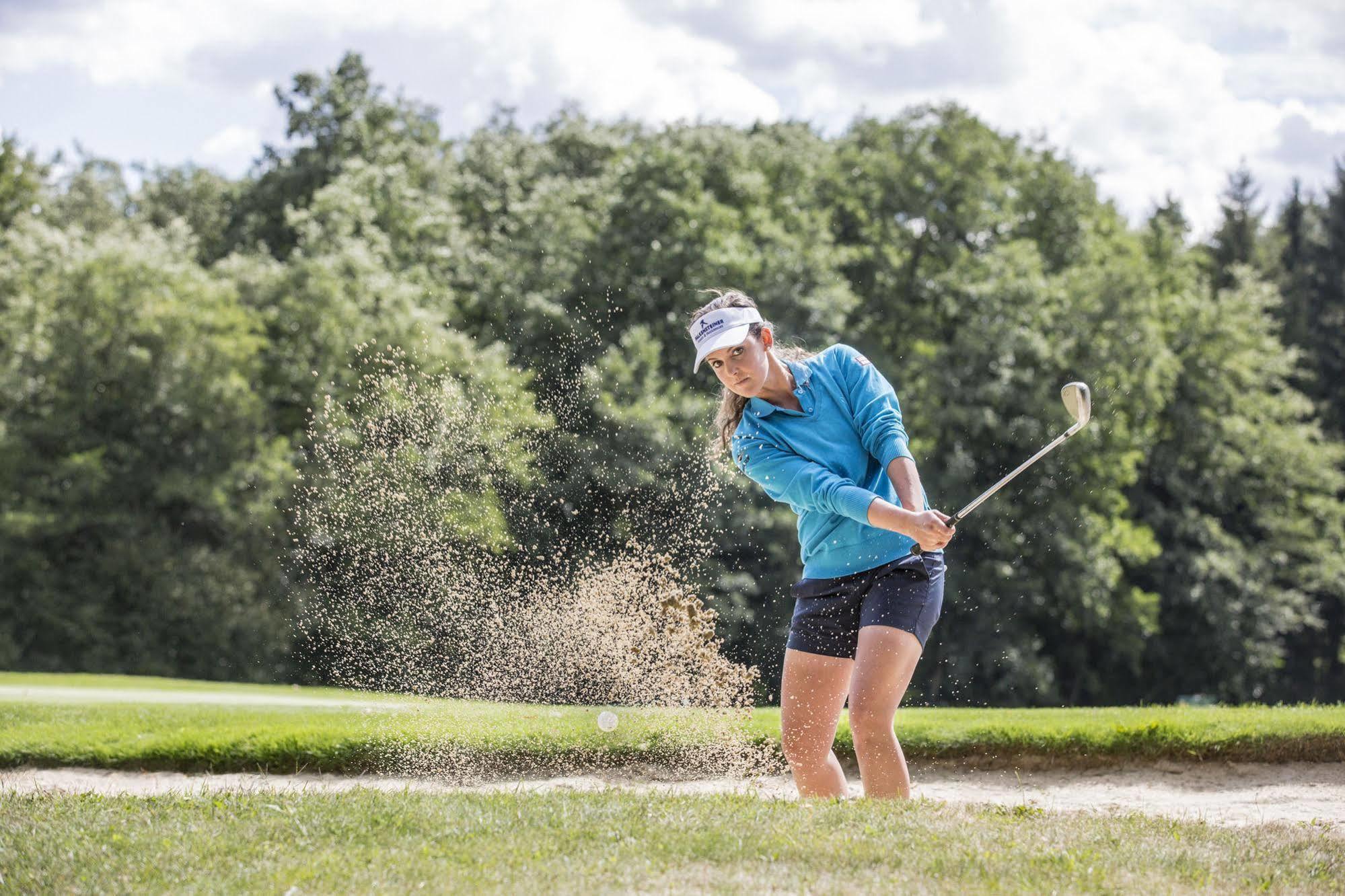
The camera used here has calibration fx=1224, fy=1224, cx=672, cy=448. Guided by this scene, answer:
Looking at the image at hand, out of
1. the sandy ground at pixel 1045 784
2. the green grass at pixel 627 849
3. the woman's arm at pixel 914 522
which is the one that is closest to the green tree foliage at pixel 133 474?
the sandy ground at pixel 1045 784

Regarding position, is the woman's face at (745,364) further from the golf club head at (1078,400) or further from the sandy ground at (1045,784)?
the sandy ground at (1045,784)

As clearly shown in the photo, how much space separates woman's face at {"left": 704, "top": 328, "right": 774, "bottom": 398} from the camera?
193 inches

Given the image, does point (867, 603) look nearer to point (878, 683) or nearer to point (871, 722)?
point (878, 683)

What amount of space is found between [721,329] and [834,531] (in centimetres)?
93

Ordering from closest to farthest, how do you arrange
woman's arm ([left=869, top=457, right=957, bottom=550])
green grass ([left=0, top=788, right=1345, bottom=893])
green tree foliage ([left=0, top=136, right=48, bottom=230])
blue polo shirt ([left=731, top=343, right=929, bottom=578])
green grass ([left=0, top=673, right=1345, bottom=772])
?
green grass ([left=0, top=788, right=1345, bottom=893])
woman's arm ([left=869, top=457, right=957, bottom=550])
blue polo shirt ([left=731, top=343, right=929, bottom=578])
green grass ([left=0, top=673, right=1345, bottom=772])
green tree foliage ([left=0, top=136, right=48, bottom=230])

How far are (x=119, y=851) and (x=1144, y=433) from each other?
1127 inches

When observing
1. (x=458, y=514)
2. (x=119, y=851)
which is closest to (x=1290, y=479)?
(x=458, y=514)

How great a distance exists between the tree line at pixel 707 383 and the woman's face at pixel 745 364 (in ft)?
52.3

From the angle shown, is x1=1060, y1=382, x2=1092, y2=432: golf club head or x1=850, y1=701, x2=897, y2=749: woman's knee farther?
x1=1060, y1=382, x2=1092, y2=432: golf club head

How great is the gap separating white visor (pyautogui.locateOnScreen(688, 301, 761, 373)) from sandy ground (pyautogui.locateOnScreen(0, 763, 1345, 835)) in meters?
3.41

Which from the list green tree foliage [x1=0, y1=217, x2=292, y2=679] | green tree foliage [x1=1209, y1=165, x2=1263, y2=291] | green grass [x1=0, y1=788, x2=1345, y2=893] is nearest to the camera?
green grass [x1=0, y1=788, x2=1345, y2=893]

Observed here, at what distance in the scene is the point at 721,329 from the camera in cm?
488

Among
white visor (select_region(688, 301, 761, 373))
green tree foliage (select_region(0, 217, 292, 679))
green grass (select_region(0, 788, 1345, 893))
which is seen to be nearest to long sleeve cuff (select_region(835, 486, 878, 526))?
white visor (select_region(688, 301, 761, 373))

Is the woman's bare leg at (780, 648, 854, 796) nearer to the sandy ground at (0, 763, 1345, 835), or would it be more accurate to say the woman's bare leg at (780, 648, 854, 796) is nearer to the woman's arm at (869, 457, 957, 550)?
the woman's arm at (869, 457, 957, 550)
